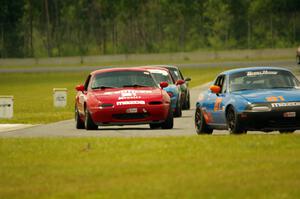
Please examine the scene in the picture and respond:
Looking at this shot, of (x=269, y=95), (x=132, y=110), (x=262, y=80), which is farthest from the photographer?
(x=132, y=110)

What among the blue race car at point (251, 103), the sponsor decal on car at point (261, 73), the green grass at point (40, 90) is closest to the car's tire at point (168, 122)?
the blue race car at point (251, 103)

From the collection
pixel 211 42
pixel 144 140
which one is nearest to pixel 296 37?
pixel 211 42

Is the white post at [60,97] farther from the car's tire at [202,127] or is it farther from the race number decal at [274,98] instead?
the race number decal at [274,98]

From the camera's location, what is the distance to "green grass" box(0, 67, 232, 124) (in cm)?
3319

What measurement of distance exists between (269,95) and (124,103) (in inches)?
184

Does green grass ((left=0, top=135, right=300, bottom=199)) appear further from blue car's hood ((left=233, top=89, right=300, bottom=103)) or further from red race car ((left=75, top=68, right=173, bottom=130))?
red race car ((left=75, top=68, right=173, bottom=130))

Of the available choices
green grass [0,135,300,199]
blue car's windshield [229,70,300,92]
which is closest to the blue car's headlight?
blue car's windshield [229,70,300,92]

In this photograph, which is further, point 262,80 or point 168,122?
point 168,122

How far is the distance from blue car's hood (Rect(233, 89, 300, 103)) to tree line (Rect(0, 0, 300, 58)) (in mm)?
79054

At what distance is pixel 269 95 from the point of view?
1902 cm

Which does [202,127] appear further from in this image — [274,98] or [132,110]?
[274,98]

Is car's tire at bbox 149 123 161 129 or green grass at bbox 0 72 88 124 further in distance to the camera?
green grass at bbox 0 72 88 124

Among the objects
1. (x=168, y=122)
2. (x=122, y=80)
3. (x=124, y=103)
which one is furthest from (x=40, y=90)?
(x=124, y=103)

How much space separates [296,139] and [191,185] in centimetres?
540
